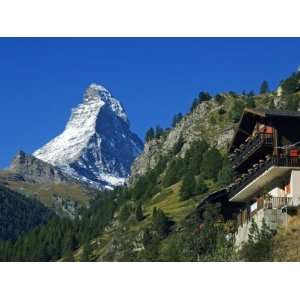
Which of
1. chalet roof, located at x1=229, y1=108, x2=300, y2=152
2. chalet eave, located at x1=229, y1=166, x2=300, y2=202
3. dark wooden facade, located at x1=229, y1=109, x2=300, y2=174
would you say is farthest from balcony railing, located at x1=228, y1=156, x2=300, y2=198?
chalet roof, located at x1=229, y1=108, x2=300, y2=152

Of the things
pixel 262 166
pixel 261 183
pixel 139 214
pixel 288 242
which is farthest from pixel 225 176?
pixel 288 242

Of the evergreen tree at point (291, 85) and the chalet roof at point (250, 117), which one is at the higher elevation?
the evergreen tree at point (291, 85)

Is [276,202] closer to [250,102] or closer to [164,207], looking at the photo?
[164,207]

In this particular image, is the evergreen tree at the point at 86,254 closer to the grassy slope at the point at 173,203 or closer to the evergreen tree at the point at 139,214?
the grassy slope at the point at 173,203

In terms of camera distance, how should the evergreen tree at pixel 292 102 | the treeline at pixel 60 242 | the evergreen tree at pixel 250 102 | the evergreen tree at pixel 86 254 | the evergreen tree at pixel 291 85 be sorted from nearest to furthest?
the evergreen tree at pixel 86 254 → the evergreen tree at pixel 292 102 → the treeline at pixel 60 242 → the evergreen tree at pixel 291 85 → the evergreen tree at pixel 250 102

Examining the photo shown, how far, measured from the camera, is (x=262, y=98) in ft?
641

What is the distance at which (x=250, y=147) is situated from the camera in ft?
216

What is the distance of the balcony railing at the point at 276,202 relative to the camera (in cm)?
5725

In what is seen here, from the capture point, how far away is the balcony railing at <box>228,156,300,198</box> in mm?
58750

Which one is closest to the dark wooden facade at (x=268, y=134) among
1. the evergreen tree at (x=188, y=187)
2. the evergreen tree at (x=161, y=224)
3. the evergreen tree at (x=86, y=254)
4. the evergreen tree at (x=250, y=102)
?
the evergreen tree at (x=161, y=224)

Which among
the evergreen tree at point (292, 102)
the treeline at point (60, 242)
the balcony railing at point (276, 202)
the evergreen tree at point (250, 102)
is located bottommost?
the balcony railing at point (276, 202)

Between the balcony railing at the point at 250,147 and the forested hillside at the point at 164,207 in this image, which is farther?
the forested hillside at the point at 164,207

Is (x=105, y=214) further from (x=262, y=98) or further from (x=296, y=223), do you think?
(x=296, y=223)

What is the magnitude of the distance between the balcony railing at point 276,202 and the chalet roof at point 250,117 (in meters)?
6.05
